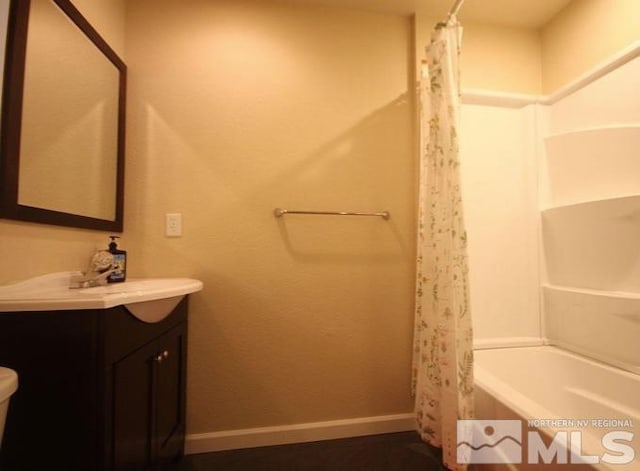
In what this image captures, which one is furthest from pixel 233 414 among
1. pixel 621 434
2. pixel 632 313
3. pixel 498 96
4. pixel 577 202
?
pixel 498 96

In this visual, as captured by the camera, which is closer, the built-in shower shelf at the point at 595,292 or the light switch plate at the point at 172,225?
the built-in shower shelf at the point at 595,292

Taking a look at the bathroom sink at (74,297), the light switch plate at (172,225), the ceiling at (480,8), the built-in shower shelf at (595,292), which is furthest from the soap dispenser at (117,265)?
the built-in shower shelf at (595,292)

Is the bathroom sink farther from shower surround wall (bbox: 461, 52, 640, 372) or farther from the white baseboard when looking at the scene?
shower surround wall (bbox: 461, 52, 640, 372)

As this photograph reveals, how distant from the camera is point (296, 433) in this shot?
133 centimetres

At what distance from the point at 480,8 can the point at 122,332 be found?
7.19 feet

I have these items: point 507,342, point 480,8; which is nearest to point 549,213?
point 507,342

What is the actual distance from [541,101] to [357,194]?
1.17 metres

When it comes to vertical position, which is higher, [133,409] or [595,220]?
[595,220]

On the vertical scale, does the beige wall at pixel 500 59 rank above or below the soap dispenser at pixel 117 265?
above

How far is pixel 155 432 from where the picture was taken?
3.05ft

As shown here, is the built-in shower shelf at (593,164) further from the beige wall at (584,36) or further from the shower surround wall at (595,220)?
the beige wall at (584,36)

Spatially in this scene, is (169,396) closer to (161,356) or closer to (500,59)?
(161,356)

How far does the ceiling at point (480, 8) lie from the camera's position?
1.43 metres

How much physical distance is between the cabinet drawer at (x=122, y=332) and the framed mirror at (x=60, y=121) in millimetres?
458
